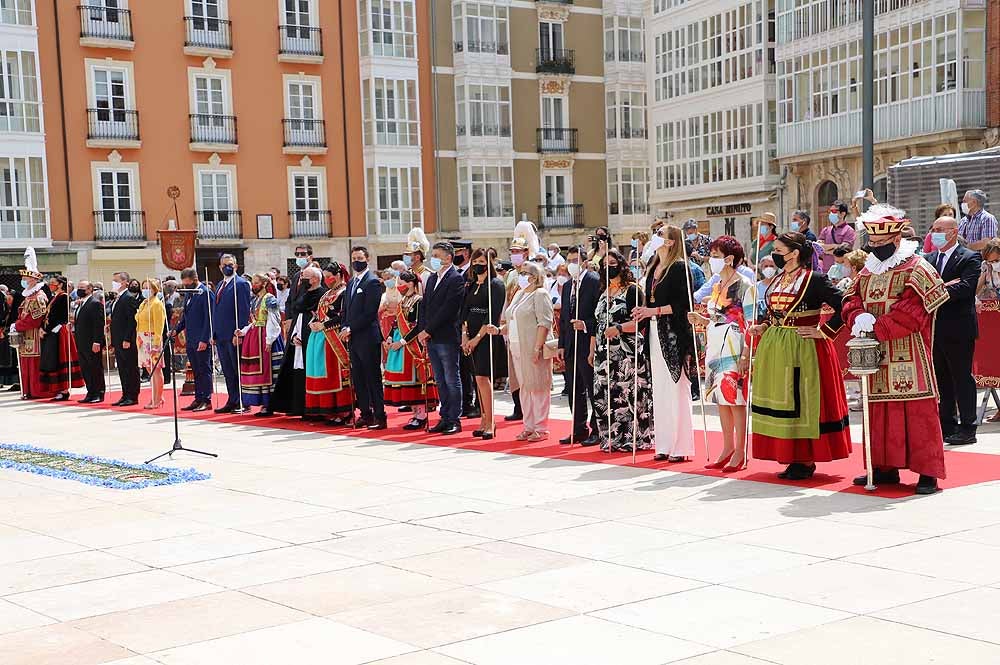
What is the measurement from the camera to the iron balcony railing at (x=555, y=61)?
48281 millimetres

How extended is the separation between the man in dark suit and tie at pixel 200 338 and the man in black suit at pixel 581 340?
6042 millimetres

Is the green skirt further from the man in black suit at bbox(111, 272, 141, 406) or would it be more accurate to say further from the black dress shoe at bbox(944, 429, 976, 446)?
the man in black suit at bbox(111, 272, 141, 406)

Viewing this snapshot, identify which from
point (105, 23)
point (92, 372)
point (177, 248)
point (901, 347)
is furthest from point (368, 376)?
point (105, 23)

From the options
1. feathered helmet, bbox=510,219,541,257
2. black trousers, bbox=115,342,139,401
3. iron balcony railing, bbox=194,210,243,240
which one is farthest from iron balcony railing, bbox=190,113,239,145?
feathered helmet, bbox=510,219,541,257

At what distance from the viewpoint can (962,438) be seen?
10961mm

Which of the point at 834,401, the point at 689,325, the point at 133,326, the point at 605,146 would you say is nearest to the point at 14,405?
the point at 133,326

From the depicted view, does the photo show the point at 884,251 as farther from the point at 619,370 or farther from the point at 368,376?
the point at 368,376

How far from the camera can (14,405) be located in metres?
19.5

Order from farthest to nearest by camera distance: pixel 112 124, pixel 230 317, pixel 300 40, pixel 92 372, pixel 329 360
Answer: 1. pixel 300 40
2. pixel 112 124
3. pixel 92 372
4. pixel 230 317
5. pixel 329 360

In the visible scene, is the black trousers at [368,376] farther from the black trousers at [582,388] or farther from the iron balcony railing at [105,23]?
the iron balcony railing at [105,23]

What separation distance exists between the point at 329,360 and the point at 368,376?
761 millimetres

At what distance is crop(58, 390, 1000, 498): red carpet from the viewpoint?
30.6 ft

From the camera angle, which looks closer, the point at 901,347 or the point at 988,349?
the point at 901,347

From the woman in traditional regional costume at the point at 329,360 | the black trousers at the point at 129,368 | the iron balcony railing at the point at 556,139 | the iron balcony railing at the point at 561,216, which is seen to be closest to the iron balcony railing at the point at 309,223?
the iron balcony railing at the point at 561,216
